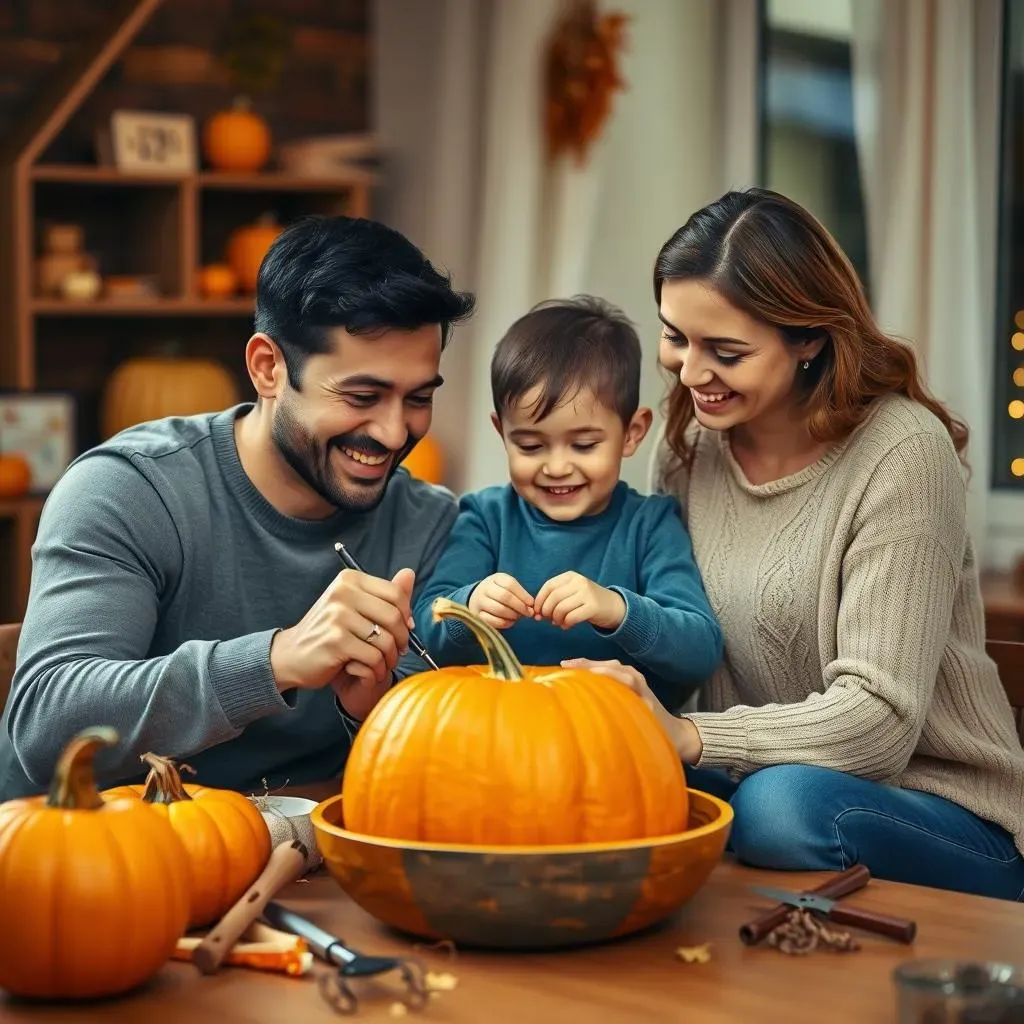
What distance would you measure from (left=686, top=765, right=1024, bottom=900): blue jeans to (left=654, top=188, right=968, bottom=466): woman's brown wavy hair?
0.44 meters

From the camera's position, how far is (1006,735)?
182 cm

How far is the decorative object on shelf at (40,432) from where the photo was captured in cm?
388

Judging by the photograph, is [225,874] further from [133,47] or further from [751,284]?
[133,47]

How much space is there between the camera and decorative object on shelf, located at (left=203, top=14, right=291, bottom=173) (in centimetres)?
417

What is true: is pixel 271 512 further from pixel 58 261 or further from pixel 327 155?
pixel 327 155

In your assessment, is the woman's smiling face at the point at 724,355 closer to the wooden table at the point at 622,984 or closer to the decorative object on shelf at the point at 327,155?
the wooden table at the point at 622,984

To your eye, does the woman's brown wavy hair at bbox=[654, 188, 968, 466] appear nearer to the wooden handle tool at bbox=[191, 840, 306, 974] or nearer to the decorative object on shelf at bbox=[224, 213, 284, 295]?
the wooden handle tool at bbox=[191, 840, 306, 974]

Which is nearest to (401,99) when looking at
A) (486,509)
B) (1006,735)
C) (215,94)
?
(215,94)

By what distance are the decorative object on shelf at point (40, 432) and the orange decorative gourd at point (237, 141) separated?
0.76 meters

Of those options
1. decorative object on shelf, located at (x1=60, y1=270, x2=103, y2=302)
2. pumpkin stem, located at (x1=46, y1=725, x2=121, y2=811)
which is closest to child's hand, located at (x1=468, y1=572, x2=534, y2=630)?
pumpkin stem, located at (x1=46, y1=725, x2=121, y2=811)

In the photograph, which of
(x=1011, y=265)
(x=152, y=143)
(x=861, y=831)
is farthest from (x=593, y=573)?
(x=152, y=143)

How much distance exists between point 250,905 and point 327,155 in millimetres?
3398

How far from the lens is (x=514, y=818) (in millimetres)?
1094

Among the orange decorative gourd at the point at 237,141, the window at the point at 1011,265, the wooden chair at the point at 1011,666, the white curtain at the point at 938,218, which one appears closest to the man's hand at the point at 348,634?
the wooden chair at the point at 1011,666
